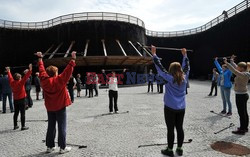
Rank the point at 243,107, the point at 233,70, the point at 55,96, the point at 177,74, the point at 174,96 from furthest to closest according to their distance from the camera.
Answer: the point at 243,107, the point at 233,70, the point at 55,96, the point at 174,96, the point at 177,74

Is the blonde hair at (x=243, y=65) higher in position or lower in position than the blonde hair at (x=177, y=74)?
higher

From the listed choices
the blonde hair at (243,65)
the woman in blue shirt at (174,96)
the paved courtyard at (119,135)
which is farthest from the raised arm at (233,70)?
the woman in blue shirt at (174,96)

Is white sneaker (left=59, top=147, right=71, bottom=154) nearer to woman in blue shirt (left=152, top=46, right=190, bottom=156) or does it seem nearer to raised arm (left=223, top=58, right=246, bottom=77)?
woman in blue shirt (left=152, top=46, right=190, bottom=156)

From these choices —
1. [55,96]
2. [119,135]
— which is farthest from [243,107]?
[55,96]

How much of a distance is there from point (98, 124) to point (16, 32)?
28125 millimetres

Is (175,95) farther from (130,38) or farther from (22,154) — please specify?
(130,38)

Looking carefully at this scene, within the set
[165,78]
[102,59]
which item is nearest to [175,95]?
[165,78]

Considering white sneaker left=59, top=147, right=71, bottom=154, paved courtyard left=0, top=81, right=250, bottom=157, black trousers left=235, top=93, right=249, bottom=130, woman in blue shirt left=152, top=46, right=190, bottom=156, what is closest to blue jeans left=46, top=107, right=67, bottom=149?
white sneaker left=59, top=147, right=71, bottom=154

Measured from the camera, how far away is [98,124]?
6.94m

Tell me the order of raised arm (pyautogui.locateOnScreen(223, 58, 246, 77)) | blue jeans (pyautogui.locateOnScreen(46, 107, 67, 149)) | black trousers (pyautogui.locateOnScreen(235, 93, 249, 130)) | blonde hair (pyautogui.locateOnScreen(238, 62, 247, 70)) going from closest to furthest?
blue jeans (pyautogui.locateOnScreen(46, 107, 67, 149))
raised arm (pyautogui.locateOnScreen(223, 58, 246, 77))
blonde hair (pyautogui.locateOnScreen(238, 62, 247, 70))
black trousers (pyautogui.locateOnScreen(235, 93, 249, 130))

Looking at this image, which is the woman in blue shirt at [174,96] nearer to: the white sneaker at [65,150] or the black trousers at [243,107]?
the white sneaker at [65,150]

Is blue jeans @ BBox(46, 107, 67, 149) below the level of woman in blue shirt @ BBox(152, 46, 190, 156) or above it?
below

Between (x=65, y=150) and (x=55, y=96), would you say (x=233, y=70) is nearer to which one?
(x=55, y=96)

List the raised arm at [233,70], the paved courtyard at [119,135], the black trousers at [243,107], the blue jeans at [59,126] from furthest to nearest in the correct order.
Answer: the black trousers at [243,107] → the raised arm at [233,70] → the paved courtyard at [119,135] → the blue jeans at [59,126]
